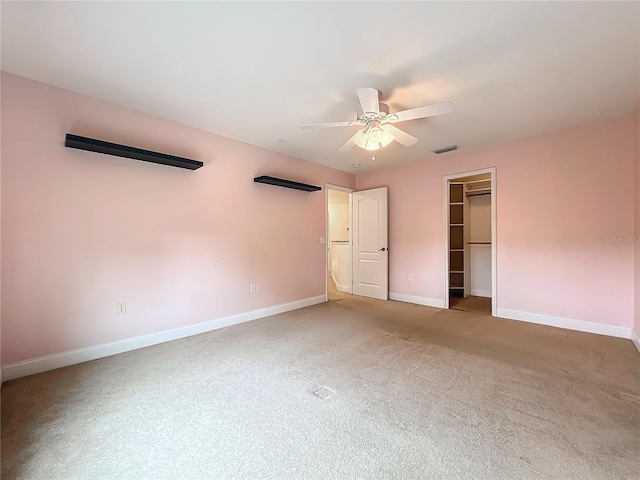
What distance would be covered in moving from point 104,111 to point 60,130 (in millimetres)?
433

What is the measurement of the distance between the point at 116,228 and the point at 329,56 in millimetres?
2645

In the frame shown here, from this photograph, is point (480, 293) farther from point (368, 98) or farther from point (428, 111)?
point (368, 98)

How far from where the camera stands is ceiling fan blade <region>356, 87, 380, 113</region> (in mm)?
2123

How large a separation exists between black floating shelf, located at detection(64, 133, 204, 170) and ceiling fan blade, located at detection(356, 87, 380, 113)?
6.48 feet

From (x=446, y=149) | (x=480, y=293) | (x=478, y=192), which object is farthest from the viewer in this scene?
(x=480, y=293)

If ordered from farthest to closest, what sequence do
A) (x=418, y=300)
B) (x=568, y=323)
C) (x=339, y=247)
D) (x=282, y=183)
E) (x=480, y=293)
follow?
(x=339, y=247) < (x=480, y=293) < (x=418, y=300) < (x=282, y=183) < (x=568, y=323)

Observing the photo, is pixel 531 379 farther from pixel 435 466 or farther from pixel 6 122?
pixel 6 122

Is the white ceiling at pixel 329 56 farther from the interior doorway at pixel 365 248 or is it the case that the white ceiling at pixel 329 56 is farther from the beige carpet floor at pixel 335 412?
the beige carpet floor at pixel 335 412

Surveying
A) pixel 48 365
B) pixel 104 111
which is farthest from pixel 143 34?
pixel 48 365

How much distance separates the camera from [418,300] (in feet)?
16.3

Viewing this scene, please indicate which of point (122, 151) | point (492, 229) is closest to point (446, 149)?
point (492, 229)

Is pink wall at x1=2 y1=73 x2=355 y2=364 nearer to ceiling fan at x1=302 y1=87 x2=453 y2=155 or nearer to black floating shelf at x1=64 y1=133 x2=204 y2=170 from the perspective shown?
black floating shelf at x1=64 y1=133 x2=204 y2=170

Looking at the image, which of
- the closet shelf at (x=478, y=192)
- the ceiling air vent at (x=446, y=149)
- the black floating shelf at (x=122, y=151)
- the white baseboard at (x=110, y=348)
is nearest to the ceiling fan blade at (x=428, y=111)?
the ceiling air vent at (x=446, y=149)

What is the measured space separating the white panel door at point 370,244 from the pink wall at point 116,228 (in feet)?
6.70
